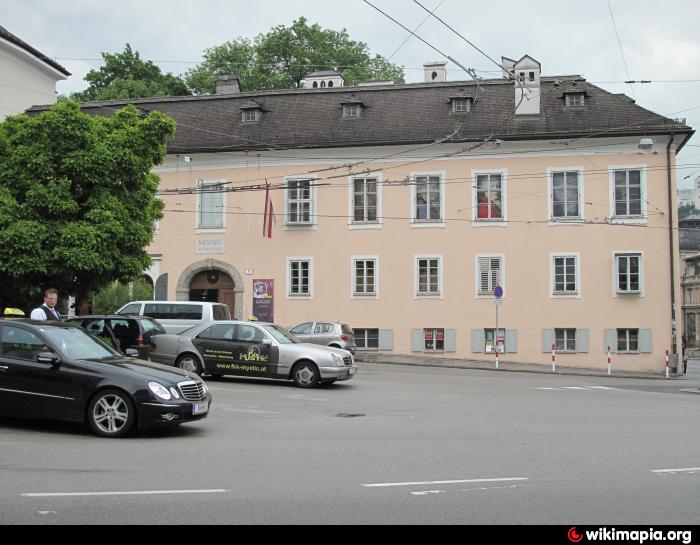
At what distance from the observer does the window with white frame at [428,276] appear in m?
34.9

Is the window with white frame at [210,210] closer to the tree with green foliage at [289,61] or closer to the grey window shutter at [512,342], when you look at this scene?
the grey window shutter at [512,342]

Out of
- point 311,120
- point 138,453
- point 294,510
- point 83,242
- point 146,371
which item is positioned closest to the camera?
point 294,510

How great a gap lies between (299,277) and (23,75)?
54.0ft

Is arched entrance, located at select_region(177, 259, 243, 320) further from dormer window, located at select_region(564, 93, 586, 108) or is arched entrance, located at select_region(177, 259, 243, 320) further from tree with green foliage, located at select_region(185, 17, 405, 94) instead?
tree with green foliage, located at select_region(185, 17, 405, 94)

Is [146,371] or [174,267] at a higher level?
[174,267]

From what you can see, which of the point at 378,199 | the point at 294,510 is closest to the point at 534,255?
the point at 378,199

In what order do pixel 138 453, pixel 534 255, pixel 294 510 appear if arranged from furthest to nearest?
pixel 534 255, pixel 138 453, pixel 294 510

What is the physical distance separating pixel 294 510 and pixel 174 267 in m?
31.6

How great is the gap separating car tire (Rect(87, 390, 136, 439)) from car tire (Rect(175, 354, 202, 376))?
8244 millimetres

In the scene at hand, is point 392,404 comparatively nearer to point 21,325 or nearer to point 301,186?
point 21,325

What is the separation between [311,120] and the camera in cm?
3684

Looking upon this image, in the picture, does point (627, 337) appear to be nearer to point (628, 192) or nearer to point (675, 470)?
→ point (628, 192)

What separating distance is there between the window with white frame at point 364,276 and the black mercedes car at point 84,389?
2457 cm

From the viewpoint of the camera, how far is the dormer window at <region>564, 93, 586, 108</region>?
34.8m
